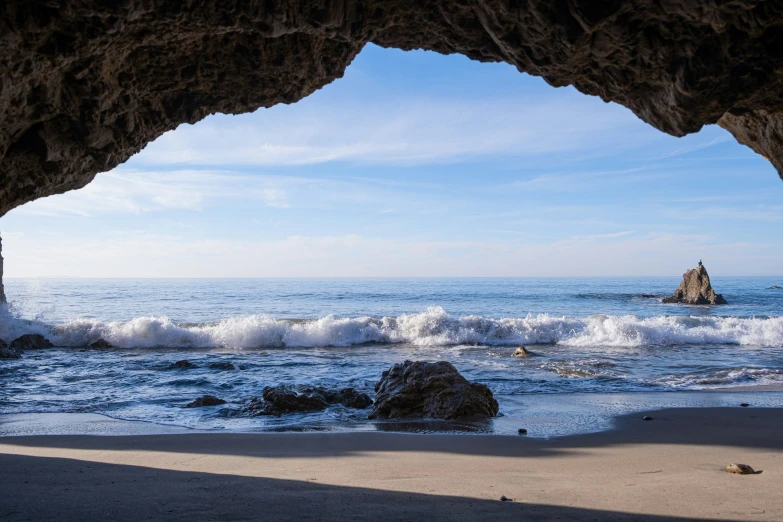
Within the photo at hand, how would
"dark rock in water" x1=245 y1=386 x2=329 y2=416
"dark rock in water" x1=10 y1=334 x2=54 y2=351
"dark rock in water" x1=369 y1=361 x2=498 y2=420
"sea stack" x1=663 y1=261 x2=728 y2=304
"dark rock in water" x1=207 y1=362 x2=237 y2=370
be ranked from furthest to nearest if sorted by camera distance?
"sea stack" x1=663 y1=261 x2=728 y2=304 < "dark rock in water" x1=10 y1=334 x2=54 y2=351 < "dark rock in water" x1=207 y1=362 x2=237 y2=370 < "dark rock in water" x1=245 y1=386 x2=329 y2=416 < "dark rock in water" x1=369 y1=361 x2=498 y2=420

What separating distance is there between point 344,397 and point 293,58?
19.8 ft

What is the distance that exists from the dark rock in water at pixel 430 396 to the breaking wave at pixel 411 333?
9899 millimetres

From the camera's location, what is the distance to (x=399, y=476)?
468cm

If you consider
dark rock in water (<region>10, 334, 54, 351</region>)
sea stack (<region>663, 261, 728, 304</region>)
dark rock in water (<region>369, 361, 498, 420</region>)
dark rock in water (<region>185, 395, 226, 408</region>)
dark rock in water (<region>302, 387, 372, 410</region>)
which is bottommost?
dark rock in water (<region>10, 334, 54, 351</region>)

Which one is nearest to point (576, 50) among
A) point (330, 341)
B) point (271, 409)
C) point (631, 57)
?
point (631, 57)

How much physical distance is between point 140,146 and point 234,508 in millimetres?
3343

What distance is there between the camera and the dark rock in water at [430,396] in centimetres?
767

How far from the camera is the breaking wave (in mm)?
17328

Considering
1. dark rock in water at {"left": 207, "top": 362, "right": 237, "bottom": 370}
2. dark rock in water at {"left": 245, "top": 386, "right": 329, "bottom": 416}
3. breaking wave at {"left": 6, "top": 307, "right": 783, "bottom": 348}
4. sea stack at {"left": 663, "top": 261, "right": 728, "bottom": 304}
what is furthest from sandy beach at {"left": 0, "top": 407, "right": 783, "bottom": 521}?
sea stack at {"left": 663, "top": 261, "right": 728, "bottom": 304}

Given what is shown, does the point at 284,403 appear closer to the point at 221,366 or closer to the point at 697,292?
the point at 221,366

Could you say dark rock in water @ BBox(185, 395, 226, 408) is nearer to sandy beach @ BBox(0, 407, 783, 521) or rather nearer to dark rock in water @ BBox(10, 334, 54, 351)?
sandy beach @ BBox(0, 407, 783, 521)

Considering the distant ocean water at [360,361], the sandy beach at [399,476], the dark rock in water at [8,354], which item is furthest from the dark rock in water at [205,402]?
the dark rock in water at [8,354]

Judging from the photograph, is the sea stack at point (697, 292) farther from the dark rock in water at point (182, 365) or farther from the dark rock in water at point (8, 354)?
the dark rock in water at point (8, 354)

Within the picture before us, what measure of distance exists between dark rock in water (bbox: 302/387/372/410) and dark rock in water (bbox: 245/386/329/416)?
15 centimetres
